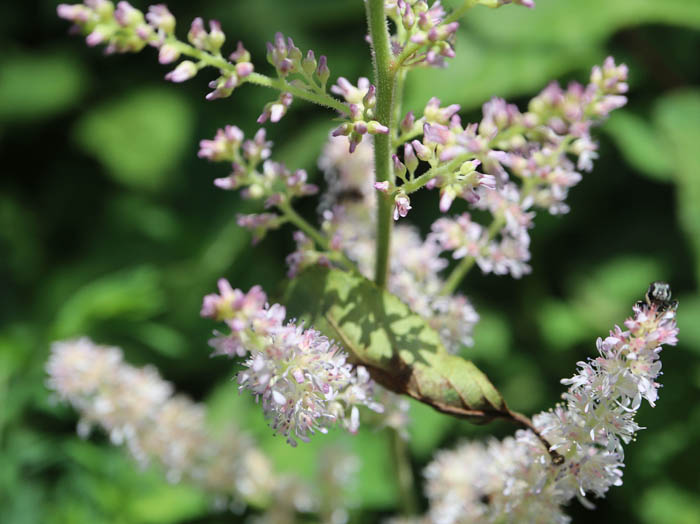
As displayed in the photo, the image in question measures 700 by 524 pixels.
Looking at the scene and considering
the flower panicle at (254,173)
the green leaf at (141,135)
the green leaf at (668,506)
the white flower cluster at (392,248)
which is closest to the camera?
the flower panicle at (254,173)

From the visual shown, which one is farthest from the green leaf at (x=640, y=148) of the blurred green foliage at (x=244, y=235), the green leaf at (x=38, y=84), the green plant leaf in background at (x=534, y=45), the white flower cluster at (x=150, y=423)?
the green leaf at (x=38, y=84)

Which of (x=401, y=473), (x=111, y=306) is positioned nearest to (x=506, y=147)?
(x=401, y=473)

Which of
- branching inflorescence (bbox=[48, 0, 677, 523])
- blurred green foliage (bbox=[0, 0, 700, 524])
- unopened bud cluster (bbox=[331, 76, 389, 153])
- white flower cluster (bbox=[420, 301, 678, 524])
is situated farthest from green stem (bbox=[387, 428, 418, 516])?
unopened bud cluster (bbox=[331, 76, 389, 153])

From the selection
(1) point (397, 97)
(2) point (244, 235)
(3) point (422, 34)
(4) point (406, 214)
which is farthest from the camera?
(2) point (244, 235)

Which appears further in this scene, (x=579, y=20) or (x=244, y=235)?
(x=244, y=235)

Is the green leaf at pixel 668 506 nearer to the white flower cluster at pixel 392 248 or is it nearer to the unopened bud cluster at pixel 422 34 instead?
the white flower cluster at pixel 392 248

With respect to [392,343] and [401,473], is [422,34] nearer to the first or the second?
[392,343]

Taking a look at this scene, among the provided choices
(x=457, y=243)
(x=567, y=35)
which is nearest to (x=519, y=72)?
(x=567, y=35)
